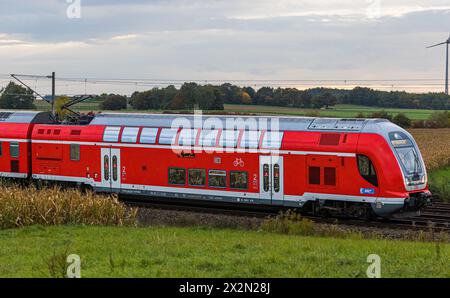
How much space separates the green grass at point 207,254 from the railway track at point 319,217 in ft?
15.7

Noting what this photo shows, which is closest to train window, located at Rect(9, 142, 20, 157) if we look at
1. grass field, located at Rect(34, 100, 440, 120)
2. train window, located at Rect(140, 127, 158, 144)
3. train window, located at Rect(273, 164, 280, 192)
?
train window, located at Rect(140, 127, 158, 144)

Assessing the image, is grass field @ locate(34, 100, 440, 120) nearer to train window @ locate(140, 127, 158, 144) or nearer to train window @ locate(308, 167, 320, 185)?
train window @ locate(140, 127, 158, 144)

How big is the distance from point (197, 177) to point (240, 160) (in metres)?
2.15

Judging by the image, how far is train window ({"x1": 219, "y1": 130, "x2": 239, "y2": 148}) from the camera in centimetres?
2487

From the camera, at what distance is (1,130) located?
33.0 m

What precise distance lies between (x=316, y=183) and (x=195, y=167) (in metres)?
5.05

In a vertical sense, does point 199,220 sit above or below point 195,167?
below

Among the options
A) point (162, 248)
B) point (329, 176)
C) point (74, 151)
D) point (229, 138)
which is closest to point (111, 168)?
point (74, 151)

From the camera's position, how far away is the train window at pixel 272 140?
23969 mm

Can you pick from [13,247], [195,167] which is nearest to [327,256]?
[13,247]

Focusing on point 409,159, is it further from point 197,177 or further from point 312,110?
point 312,110

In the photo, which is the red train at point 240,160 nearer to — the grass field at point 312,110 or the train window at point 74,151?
the train window at point 74,151

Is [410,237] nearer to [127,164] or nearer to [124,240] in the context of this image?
[124,240]

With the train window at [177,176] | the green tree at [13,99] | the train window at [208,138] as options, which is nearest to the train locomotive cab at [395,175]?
the train window at [208,138]
